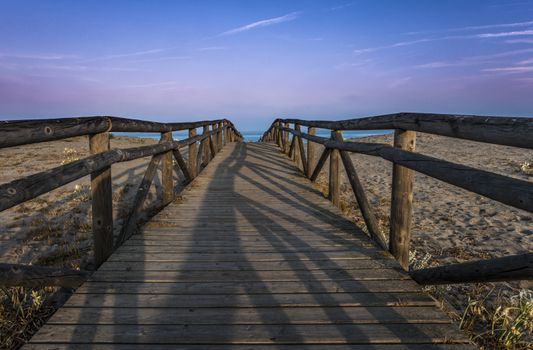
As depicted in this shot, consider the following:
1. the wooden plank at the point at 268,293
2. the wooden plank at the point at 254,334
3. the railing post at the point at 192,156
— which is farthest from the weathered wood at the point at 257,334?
the railing post at the point at 192,156

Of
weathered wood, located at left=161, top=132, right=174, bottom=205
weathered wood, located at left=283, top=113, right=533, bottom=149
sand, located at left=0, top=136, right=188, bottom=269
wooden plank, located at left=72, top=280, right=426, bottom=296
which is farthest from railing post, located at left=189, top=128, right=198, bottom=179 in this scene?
wooden plank, located at left=72, top=280, right=426, bottom=296

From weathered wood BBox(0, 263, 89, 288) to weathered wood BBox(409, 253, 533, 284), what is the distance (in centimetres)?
258

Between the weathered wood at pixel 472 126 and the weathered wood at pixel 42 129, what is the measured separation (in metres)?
2.50

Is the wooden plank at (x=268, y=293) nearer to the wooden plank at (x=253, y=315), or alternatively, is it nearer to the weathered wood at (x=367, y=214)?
the wooden plank at (x=253, y=315)

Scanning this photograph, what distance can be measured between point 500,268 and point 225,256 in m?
2.12

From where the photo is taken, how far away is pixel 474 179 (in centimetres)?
190

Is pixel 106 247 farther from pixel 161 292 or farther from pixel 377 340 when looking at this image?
pixel 377 340

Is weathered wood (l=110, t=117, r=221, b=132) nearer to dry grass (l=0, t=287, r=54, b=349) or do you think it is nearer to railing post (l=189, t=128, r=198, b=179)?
railing post (l=189, t=128, r=198, b=179)

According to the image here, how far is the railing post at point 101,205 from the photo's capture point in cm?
287

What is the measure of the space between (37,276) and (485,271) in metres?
2.67

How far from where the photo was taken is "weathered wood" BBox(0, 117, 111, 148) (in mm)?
1756

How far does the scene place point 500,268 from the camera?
181cm

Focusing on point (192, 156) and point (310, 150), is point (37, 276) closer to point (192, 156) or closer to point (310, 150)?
point (192, 156)

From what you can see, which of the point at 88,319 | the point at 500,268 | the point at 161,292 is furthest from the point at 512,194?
the point at 88,319
